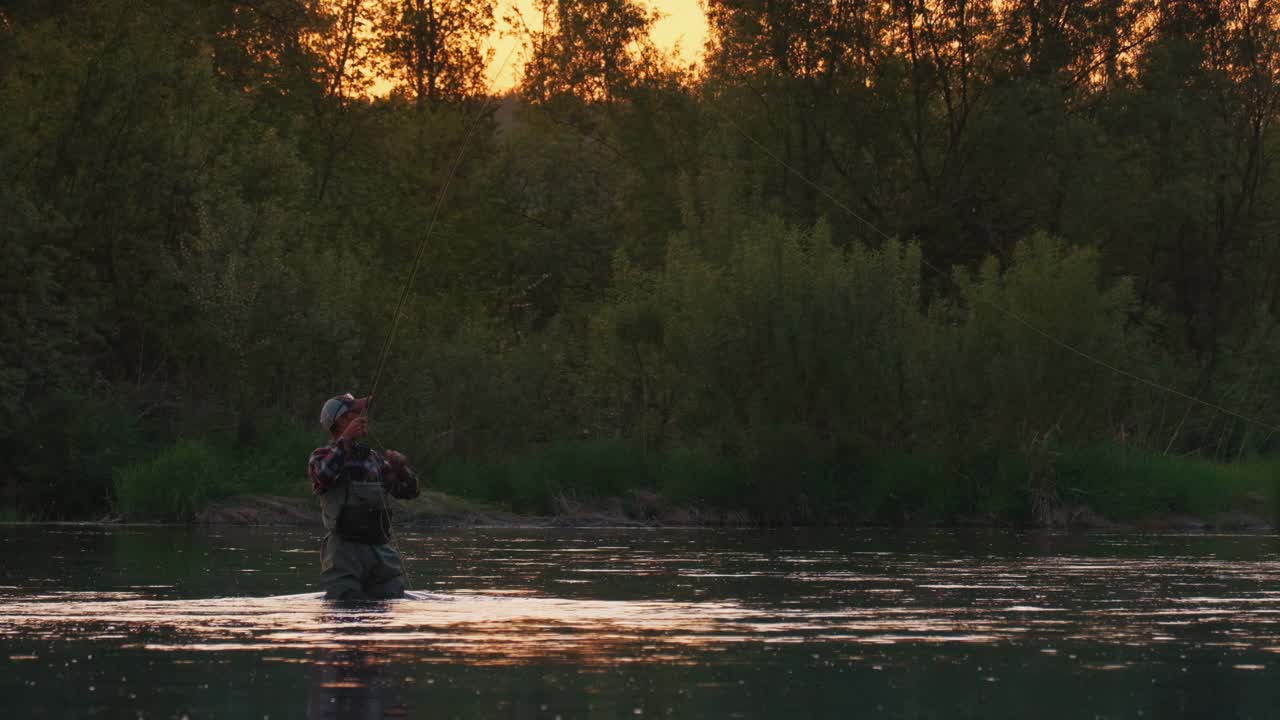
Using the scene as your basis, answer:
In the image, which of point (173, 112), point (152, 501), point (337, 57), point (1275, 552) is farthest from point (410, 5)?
point (1275, 552)

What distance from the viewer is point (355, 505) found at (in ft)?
51.2

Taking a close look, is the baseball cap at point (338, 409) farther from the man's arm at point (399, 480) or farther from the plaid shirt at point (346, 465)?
the man's arm at point (399, 480)

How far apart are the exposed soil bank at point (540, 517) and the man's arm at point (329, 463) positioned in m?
15.4

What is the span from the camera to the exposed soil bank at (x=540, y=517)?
30.4 meters

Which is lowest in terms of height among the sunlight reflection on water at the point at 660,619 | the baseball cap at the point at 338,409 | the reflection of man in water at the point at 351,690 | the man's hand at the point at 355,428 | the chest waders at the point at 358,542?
the reflection of man in water at the point at 351,690

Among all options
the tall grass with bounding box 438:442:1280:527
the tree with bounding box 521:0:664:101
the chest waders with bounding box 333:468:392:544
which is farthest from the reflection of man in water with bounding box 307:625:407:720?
the tree with bounding box 521:0:664:101

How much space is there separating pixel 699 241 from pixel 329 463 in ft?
71.0

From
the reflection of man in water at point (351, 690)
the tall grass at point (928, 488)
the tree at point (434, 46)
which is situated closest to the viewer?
the reflection of man in water at point (351, 690)

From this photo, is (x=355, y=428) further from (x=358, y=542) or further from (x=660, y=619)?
(x=660, y=619)

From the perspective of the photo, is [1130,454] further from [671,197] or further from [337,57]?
[337,57]

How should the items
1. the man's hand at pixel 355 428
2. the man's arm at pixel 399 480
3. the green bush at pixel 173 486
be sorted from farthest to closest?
the green bush at pixel 173 486 → the man's arm at pixel 399 480 → the man's hand at pixel 355 428

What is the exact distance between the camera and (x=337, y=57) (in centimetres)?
5534

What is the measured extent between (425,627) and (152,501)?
61.1ft

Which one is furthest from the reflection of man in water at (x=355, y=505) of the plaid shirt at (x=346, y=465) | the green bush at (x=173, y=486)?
the green bush at (x=173, y=486)
